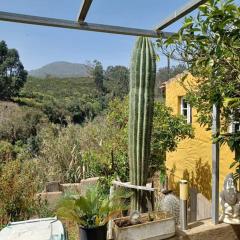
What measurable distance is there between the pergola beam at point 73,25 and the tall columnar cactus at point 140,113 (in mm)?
782

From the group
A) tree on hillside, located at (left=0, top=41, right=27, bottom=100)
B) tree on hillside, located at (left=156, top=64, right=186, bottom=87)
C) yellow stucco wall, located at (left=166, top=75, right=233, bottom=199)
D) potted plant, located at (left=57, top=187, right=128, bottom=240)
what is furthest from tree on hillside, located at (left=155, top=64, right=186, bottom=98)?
tree on hillside, located at (left=0, top=41, right=27, bottom=100)

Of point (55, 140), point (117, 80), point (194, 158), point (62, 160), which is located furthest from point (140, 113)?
point (117, 80)

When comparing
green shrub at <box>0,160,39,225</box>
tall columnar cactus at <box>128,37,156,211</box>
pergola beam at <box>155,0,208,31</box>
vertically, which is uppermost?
pergola beam at <box>155,0,208,31</box>

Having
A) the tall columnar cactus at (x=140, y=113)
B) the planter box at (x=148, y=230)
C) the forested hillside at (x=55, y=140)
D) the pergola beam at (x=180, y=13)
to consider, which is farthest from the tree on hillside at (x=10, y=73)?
the planter box at (x=148, y=230)

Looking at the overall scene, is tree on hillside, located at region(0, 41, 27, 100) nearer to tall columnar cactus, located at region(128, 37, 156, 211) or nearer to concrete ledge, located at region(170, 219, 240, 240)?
tall columnar cactus, located at region(128, 37, 156, 211)

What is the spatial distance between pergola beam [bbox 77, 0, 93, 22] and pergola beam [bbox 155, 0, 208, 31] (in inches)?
31.4

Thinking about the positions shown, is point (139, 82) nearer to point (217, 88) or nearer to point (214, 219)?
point (217, 88)

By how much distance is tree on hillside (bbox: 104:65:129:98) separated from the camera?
67.0 ft

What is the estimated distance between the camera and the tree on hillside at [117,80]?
20.4 m

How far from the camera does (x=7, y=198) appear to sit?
460 cm

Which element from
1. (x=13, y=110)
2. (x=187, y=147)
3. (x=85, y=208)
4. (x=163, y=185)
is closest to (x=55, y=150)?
(x=163, y=185)

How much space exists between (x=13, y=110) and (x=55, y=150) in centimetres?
872

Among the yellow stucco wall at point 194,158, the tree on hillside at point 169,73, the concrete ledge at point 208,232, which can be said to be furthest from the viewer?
the yellow stucco wall at point 194,158

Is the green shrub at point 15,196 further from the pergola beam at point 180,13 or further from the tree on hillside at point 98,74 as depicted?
the tree on hillside at point 98,74
